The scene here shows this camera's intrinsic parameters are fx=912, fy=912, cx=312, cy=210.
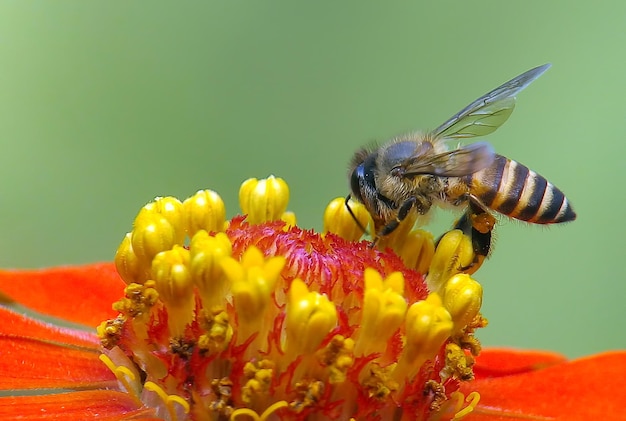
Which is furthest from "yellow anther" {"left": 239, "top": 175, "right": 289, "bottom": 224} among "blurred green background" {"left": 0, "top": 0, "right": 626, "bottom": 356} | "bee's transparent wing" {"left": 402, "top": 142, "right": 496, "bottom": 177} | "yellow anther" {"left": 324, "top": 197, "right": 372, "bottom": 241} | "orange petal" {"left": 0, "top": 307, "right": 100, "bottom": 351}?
"blurred green background" {"left": 0, "top": 0, "right": 626, "bottom": 356}

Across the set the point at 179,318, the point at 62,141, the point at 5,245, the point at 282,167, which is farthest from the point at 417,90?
the point at 179,318

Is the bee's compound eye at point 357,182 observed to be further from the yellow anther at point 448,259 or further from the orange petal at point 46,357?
the orange petal at point 46,357

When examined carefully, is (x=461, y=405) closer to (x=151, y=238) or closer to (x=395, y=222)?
(x=395, y=222)

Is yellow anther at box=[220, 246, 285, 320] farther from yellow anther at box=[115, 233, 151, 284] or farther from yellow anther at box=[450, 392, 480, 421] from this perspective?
yellow anther at box=[450, 392, 480, 421]

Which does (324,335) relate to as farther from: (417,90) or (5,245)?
(417,90)

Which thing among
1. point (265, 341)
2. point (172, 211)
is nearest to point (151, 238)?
point (172, 211)

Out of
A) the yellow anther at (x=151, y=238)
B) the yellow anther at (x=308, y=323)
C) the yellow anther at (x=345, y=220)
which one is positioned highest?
the yellow anther at (x=345, y=220)

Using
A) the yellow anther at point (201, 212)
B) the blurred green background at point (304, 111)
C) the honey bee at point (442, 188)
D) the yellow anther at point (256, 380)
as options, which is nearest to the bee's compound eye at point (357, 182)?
the honey bee at point (442, 188)
